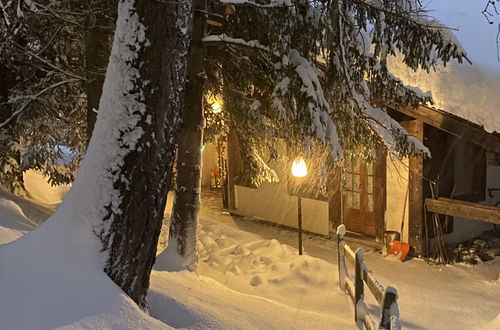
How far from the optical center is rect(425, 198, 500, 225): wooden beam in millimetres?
8812

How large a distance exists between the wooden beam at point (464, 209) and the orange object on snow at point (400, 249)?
931mm

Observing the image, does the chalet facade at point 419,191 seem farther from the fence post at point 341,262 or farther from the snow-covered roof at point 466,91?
the fence post at point 341,262

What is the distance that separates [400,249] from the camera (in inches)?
392

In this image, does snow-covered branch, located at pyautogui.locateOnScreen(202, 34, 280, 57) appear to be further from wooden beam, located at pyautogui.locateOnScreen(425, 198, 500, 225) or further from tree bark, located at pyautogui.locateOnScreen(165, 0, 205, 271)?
wooden beam, located at pyautogui.locateOnScreen(425, 198, 500, 225)

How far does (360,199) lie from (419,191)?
1806 millimetres

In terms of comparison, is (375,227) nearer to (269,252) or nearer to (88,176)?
(269,252)

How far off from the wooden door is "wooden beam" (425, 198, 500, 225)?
1.64 meters

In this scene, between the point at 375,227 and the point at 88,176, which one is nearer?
the point at 88,176

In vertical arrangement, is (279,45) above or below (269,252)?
above

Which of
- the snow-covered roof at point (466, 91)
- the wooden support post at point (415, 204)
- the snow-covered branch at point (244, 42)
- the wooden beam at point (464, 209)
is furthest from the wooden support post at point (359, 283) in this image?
the wooden support post at point (415, 204)

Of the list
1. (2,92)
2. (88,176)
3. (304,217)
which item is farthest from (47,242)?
(304,217)

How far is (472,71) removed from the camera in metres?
9.41

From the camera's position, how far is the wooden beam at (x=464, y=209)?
8812 mm

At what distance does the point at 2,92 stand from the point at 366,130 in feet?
23.3
